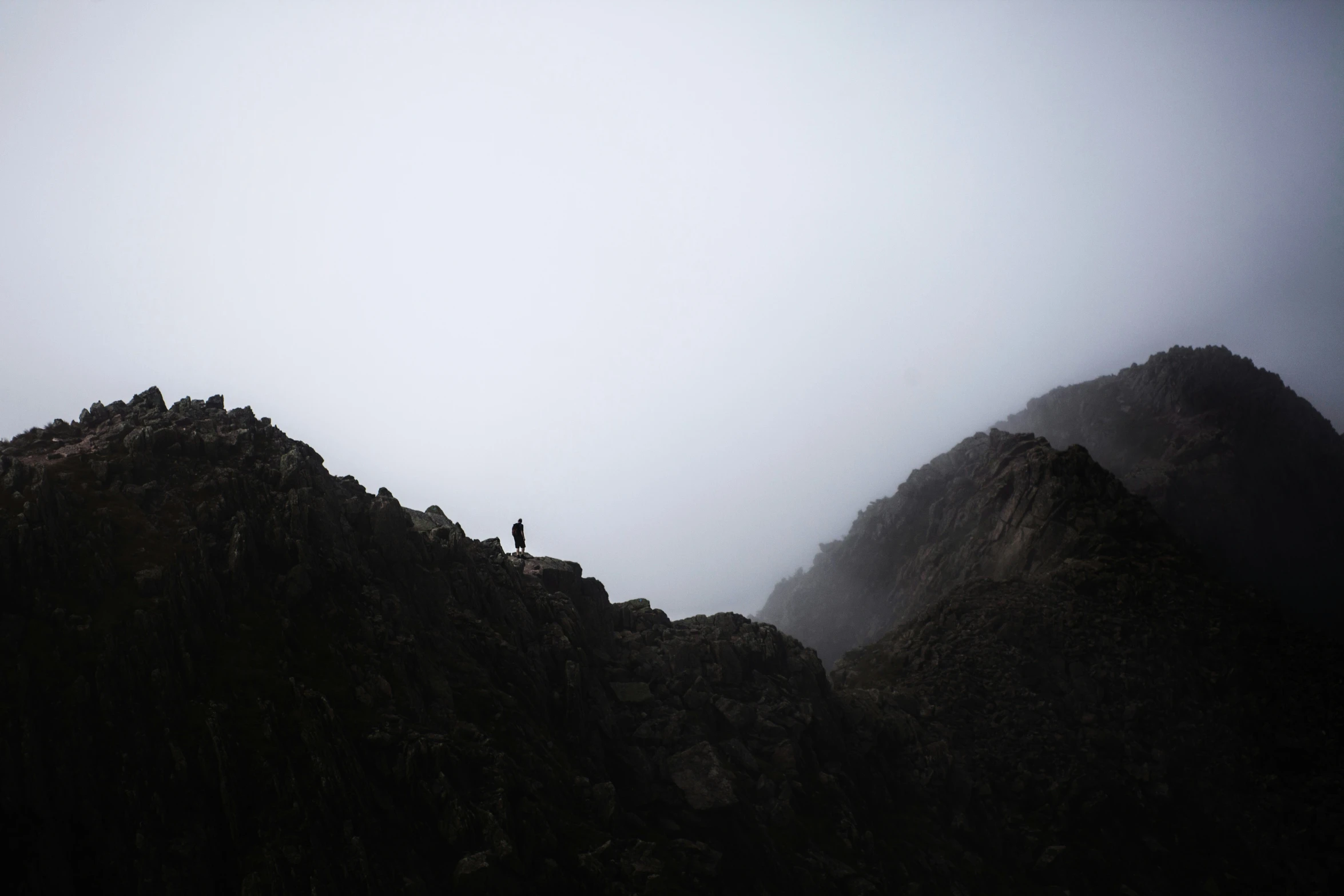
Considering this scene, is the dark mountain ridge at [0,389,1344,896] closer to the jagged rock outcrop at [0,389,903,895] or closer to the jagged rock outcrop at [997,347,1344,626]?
the jagged rock outcrop at [0,389,903,895]

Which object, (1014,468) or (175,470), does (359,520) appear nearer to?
(175,470)

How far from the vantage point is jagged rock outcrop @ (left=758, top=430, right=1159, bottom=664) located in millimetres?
82125

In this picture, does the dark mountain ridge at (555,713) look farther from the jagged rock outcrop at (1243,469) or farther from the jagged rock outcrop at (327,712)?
the jagged rock outcrop at (1243,469)

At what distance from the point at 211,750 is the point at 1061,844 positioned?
64475mm

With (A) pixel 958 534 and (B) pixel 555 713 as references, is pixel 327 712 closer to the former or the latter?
(B) pixel 555 713

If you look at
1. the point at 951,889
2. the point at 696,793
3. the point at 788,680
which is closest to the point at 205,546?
the point at 696,793

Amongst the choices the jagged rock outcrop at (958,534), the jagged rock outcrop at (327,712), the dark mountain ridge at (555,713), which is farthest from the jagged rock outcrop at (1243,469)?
the jagged rock outcrop at (327,712)

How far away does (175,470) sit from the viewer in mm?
39125

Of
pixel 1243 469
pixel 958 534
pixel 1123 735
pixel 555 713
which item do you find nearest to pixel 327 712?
pixel 555 713

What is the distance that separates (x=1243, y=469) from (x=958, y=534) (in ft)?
155

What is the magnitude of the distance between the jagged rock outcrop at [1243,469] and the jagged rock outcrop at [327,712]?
283 feet

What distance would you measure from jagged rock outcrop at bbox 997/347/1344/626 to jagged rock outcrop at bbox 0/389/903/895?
86319mm

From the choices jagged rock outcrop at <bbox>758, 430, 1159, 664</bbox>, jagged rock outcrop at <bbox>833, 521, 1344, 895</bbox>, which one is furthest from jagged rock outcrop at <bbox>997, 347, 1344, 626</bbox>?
jagged rock outcrop at <bbox>833, 521, 1344, 895</bbox>

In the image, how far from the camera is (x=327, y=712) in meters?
30.5
